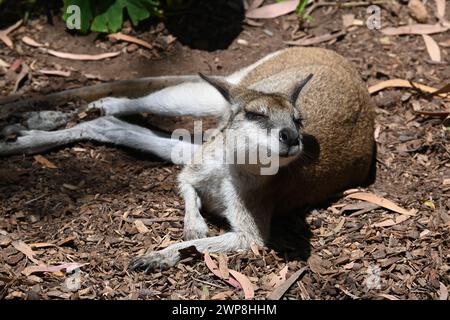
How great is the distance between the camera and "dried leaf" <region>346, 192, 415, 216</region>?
564 centimetres

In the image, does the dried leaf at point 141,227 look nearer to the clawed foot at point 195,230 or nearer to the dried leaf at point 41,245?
the clawed foot at point 195,230

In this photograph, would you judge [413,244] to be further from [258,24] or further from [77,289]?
[258,24]

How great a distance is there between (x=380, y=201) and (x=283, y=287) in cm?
133

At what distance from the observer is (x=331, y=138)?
18.8 feet

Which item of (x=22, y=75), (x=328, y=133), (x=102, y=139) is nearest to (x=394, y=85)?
(x=328, y=133)

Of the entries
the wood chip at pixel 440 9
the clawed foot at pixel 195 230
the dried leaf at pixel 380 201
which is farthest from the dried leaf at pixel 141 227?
the wood chip at pixel 440 9

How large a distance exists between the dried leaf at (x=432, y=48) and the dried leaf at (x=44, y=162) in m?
3.88

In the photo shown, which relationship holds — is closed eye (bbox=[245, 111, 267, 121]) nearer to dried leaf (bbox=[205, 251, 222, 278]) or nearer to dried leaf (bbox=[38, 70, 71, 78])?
dried leaf (bbox=[205, 251, 222, 278])

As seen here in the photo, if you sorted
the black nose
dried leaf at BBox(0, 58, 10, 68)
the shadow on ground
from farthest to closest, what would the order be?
1. the shadow on ground
2. dried leaf at BBox(0, 58, 10, 68)
3. the black nose

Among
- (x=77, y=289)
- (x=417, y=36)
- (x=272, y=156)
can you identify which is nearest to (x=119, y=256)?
(x=77, y=289)

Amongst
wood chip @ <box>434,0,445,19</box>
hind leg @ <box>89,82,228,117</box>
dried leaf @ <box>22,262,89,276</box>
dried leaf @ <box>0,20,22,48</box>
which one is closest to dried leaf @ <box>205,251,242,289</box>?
dried leaf @ <box>22,262,89,276</box>

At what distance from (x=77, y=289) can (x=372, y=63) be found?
156 inches

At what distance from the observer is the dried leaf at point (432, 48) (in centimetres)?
728

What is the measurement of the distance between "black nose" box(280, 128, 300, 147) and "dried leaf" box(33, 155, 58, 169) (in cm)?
215
